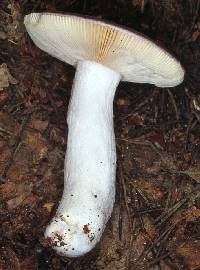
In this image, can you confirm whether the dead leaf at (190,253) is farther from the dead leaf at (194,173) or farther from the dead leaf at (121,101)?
the dead leaf at (121,101)

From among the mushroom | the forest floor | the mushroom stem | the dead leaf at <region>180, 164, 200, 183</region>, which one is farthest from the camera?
the dead leaf at <region>180, 164, 200, 183</region>

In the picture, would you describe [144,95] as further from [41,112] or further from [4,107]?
[4,107]

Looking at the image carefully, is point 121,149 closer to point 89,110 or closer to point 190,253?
point 89,110

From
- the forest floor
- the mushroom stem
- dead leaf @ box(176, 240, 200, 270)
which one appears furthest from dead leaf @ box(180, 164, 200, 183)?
the mushroom stem

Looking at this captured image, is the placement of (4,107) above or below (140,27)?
below

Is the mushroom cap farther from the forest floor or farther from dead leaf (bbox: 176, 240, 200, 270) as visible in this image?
dead leaf (bbox: 176, 240, 200, 270)

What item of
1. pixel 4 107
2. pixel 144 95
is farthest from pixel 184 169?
pixel 4 107

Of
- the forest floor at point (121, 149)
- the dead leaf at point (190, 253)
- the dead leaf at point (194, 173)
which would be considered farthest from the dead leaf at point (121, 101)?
the dead leaf at point (190, 253)
